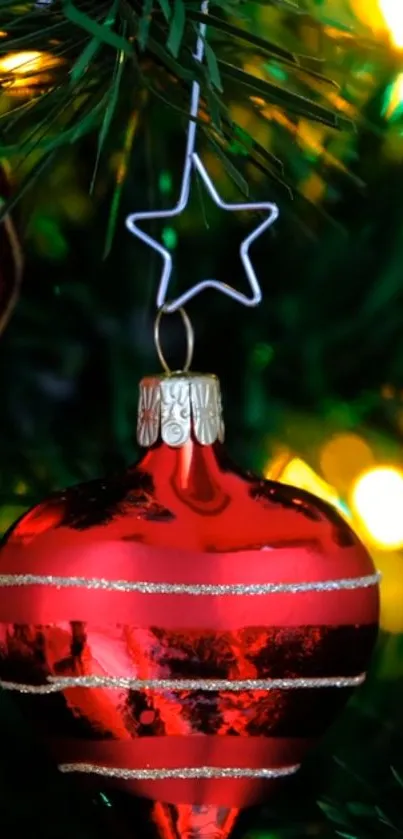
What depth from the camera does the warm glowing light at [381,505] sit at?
50cm

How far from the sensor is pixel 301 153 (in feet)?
1.52

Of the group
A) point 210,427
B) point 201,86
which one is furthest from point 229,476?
point 201,86

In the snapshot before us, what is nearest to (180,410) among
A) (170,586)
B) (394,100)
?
(170,586)

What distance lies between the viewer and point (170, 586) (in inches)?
13.7

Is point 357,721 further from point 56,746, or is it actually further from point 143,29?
point 143,29

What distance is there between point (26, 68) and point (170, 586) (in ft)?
0.67

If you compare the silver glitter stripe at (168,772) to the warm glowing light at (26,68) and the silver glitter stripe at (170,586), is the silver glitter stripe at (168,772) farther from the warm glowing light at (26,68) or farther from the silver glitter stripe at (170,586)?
the warm glowing light at (26,68)

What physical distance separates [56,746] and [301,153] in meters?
0.23

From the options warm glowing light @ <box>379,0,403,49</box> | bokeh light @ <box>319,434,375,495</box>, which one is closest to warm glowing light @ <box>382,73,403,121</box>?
warm glowing light @ <box>379,0,403,49</box>

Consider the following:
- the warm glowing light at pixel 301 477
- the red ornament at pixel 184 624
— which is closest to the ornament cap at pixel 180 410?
the red ornament at pixel 184 624

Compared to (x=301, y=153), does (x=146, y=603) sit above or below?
below

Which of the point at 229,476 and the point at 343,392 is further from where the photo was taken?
the point at 343,392

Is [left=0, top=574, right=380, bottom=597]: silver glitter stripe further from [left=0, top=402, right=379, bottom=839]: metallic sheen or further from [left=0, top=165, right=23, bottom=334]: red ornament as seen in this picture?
[left=0, top=165, right=23, bottom=334]: red ornament

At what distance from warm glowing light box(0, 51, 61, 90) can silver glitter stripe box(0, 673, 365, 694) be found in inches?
7.8
